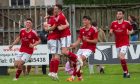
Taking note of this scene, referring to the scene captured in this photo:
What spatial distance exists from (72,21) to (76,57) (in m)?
10.7

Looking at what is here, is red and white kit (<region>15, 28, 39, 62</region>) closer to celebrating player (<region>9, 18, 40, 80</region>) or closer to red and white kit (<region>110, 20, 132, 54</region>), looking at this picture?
celebrating player (<region>9, 18, 40, 80</region>)

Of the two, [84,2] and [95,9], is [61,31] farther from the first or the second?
[84,2]

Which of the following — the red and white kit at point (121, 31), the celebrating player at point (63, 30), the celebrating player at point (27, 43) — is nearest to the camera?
the celebrating player at point (63, 30)

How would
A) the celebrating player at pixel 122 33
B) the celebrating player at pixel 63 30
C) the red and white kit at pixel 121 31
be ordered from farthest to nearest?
the red and white kit at pixel 121 31 → the celebrating player at pixel 122 33 → the celebrating player at pixel 63 30

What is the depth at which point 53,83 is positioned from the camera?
1756 cm

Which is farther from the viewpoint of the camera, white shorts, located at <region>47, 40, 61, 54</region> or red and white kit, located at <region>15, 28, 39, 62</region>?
red and white kit, located at <region>15, 28, 39, 62</region>

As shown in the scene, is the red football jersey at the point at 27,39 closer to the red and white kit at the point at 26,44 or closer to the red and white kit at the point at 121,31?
the red and white kit at the point at 26,44

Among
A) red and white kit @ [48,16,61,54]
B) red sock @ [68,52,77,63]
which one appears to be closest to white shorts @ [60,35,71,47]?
red and white kit @ [48,16,61,54]

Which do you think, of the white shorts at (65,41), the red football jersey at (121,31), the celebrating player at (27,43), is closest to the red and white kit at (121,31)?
the red football jersey at (121,31)

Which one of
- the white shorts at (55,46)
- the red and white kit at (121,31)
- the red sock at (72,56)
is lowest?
the red sock at (72,56)

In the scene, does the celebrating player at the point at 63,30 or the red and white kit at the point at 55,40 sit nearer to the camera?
the celebrating player at the point at 63,30

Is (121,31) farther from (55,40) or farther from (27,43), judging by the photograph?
(55,40)

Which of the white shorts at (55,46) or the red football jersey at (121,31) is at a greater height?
the red football jersey at (121,31)

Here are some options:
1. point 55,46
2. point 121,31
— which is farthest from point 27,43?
point 121,31
